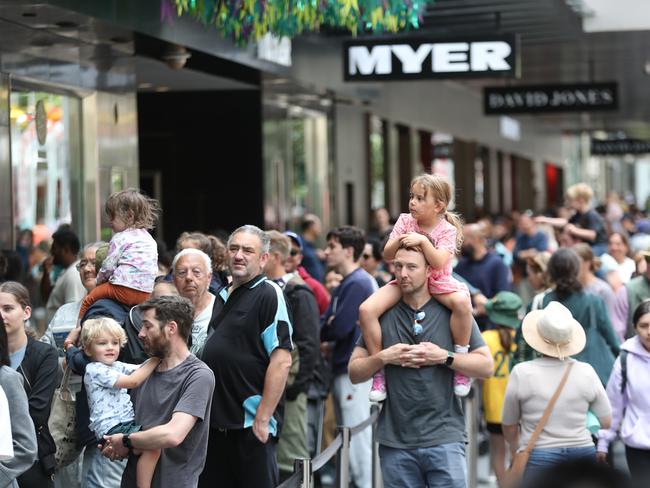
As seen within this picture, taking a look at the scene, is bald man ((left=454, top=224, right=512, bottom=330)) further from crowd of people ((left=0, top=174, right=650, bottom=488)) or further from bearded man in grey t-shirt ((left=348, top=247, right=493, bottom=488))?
bearded man in grey t-shirt ((left=348, top=247, right=493, bottom=488))

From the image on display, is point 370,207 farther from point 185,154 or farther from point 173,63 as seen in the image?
point 173,63

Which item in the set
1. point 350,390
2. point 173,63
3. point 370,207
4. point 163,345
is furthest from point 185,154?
point 163,345

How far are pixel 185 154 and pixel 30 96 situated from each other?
7556 mm

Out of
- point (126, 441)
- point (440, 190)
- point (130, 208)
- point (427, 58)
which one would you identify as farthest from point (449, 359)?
point (427, 58)

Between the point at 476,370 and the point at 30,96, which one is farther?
the point at 30,96

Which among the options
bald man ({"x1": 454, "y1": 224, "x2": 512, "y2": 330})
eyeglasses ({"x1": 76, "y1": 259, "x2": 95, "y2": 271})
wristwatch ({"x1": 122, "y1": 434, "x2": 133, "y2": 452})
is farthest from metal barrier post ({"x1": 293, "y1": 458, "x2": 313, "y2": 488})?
bald man ({"x1": 454, "y1": 224, "x2": 512, "y2": 330})

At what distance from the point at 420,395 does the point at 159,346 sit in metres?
1.33

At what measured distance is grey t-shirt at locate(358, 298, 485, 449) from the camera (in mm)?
5863

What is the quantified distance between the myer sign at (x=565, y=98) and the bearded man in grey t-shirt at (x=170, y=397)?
15687mm

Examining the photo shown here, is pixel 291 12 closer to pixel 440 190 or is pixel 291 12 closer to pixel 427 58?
pixel 427 58

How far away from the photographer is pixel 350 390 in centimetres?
987

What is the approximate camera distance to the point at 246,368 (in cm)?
641

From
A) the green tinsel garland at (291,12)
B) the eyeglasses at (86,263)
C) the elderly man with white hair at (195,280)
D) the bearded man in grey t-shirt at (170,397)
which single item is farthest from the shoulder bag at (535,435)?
the green tinsel garland at (291,12)

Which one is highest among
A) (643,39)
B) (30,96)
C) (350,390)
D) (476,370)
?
(643,39)
